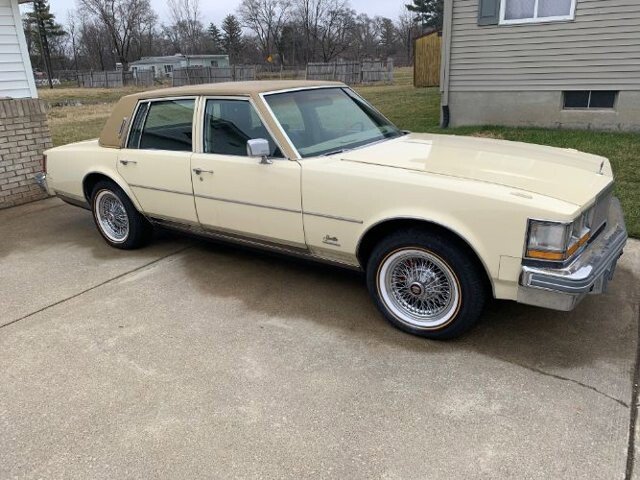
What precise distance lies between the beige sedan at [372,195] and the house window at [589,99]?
667 cm

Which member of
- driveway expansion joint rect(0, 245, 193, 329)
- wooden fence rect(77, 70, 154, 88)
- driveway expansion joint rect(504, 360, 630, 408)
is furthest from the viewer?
wooden fence rect(77, 70, 154, 88)

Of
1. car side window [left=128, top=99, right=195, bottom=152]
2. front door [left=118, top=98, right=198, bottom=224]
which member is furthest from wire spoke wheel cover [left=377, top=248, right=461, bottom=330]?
car side window [left=128, top=99, right=195, bottom=152]


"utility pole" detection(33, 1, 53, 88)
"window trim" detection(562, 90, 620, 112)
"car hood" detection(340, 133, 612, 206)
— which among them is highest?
"utility pole" detection(33, 1, 53, 88)

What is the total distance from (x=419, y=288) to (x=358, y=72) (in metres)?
34.9

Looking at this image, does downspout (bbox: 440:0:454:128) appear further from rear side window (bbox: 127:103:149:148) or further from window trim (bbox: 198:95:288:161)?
window trim (bbox: 198:95:288:161)

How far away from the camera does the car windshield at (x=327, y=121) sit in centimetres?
393

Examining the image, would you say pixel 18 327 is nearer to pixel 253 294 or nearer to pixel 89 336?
pixel 89 336

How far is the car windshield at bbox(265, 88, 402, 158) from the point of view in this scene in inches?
155

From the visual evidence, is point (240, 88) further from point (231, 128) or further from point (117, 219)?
point (117, 219)

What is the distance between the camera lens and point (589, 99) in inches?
383

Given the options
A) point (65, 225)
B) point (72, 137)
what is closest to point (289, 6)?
point (72, 137)

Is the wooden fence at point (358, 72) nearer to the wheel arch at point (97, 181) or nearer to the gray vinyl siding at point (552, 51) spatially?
the gray vinyl siding at point (552, 51)

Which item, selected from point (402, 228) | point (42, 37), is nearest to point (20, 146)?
point (402, 228)

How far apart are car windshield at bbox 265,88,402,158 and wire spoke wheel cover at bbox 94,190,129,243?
7.01ft
